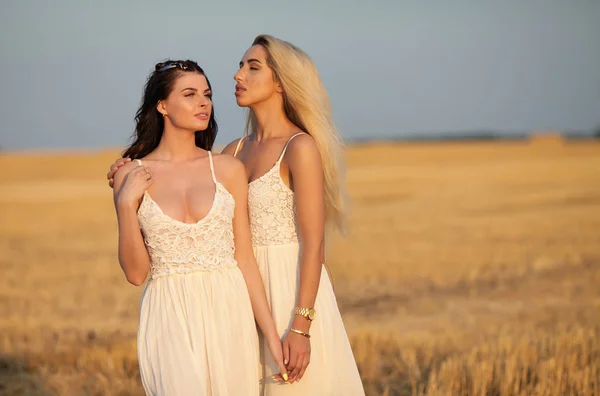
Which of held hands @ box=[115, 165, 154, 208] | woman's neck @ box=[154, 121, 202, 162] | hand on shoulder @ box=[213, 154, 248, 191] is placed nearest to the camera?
held hands @ box=[115, 165, 154, 208]

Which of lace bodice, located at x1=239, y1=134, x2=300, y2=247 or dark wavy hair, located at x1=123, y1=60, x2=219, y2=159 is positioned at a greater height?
dark wavy hair, located at x1=123, y1=60, x2=219, y2=159

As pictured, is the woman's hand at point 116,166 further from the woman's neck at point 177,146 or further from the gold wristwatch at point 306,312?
the gold wristwatch at point 306,312

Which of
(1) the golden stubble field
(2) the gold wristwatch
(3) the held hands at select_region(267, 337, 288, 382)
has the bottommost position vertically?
(1) the golden stubble field

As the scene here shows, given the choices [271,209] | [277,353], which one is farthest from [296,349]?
[271,209]

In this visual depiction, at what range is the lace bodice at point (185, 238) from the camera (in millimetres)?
4371

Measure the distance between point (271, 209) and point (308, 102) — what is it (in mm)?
608

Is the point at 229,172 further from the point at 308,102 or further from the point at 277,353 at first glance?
the point at 277,353

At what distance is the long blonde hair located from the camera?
4898mm

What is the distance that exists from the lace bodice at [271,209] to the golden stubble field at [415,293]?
630 mm

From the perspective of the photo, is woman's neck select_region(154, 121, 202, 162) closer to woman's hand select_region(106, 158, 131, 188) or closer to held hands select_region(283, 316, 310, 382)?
woman's hand select_region(106, 158, 131, 188)

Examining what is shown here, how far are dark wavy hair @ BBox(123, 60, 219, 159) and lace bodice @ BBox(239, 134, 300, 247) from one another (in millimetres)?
464

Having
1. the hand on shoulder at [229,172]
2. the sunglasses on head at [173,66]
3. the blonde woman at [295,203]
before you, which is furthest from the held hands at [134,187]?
the blonde woman at [295,203]

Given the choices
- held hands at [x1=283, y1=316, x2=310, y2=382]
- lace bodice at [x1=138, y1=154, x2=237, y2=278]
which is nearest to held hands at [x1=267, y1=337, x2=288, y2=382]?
held hands at [x1=283, y1=316, x2=310, y2=382]

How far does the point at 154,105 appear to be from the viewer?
15.5ft
